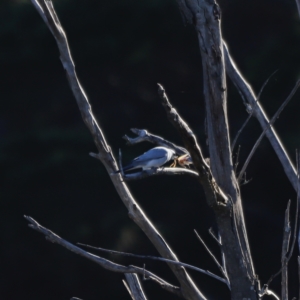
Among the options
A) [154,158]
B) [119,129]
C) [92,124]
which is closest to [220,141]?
[92,124]

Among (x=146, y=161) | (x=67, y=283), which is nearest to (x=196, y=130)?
(x=67, y=283)

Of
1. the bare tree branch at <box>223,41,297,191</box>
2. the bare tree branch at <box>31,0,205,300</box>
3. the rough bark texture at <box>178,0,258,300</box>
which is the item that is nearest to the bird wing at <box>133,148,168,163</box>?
the bare tree branch at <box>31,0,205,300</box>

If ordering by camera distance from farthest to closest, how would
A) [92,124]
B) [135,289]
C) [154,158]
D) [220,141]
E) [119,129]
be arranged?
1. [119,129]
2. [154,158]
3. [92,124]
4. [135,289]
5. [220,141]

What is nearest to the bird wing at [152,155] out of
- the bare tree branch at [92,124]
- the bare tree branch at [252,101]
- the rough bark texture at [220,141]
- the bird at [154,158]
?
the bird at [154,158]

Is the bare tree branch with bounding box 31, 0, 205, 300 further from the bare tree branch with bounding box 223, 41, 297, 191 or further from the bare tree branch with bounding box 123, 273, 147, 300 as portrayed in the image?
the bare tree branch with bounding box 223, 41, 297, 191

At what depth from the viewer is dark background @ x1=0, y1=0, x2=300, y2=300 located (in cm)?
448

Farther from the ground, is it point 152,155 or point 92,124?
point 92,124

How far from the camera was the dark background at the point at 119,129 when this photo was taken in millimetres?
4477

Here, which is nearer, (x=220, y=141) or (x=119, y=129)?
(x=220, y=141)

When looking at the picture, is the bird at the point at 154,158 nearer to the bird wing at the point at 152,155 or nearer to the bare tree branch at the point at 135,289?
the bird wing at the point at 152,155

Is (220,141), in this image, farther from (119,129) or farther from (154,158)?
(119,129)

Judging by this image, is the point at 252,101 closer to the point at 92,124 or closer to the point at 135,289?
the point at 92,124

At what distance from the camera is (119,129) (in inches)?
194

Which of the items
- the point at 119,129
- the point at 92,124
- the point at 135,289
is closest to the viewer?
the point at 135,289
